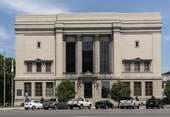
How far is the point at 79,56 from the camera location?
97.1 meters

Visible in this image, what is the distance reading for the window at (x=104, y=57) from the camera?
320ft

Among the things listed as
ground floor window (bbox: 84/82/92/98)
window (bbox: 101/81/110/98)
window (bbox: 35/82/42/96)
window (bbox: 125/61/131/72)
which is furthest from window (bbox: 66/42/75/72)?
window (bbox: 125/61/131/72)

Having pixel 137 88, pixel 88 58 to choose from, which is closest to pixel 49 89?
pixel 88 58

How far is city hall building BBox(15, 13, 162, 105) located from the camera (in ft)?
316

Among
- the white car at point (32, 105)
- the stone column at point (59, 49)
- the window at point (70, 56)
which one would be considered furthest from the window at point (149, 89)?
the white car at point (32, 105)

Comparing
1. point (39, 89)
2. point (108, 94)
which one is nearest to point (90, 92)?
point (108, 94)

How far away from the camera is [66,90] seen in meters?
90.8

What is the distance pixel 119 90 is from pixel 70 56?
1353cm

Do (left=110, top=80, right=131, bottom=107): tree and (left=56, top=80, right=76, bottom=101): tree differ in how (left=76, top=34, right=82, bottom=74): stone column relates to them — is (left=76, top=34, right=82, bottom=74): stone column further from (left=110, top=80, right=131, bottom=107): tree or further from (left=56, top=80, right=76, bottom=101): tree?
(left=110, top=80, right=131, bottom=107): tree

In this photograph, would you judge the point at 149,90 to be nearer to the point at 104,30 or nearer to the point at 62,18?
the point at 104,30

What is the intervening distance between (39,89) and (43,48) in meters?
7.99

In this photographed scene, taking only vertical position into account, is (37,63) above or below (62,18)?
below

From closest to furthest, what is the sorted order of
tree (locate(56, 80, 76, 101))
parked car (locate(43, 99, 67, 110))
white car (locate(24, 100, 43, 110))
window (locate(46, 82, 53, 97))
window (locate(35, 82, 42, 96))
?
white car (locate(24, 100, 43, 110)) → parked car (locate(43, 99, 67, 110)) → tree (locate(56, 80, 76, 101)) → window (locate(46, 82, 53, 97)) → window (locate(35, 82, 42, 96))

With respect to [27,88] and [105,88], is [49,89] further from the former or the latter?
[105,88]
